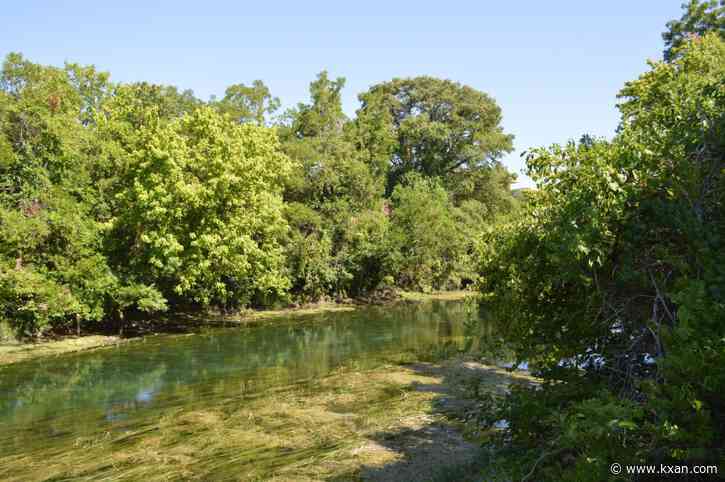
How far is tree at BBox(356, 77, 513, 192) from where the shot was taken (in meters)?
60.6

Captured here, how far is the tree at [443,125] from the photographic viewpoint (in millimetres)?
60562

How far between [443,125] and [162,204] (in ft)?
128

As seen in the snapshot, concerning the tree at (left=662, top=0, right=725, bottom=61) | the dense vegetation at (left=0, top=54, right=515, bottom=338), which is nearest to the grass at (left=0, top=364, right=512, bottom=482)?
the dense vegetation at (left=0, top=54, right=515, bottom=338)

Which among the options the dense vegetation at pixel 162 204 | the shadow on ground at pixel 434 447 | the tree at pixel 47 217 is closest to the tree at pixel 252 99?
the dense vegetation at pixel 162 204

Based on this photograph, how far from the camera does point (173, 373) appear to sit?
1827cm

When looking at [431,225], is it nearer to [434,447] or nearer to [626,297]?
[434,447]

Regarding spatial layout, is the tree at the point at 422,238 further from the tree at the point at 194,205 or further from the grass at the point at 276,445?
the grass at the point at 276,445

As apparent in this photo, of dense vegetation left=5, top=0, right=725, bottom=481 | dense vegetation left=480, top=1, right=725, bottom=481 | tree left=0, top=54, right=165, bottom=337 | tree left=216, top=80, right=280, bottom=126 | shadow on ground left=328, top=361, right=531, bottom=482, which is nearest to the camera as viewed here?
dense vegetation left=480, top=1, right=725, bottom=481

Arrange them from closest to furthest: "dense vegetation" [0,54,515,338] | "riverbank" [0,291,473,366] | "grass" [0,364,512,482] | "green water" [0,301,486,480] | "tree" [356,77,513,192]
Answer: "grass" [0,364,512,482]
"green water" [0,301,486,480]
"riverbank" [0,291,473,366]
"dense vegetation" [0,54,515,338]
"tree" [356,77,513,192]

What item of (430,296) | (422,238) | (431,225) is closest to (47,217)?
(422,238)

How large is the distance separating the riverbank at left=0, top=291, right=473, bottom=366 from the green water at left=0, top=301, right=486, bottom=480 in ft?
3.30

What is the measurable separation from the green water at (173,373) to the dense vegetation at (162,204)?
331 cm

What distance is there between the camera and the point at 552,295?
731cm

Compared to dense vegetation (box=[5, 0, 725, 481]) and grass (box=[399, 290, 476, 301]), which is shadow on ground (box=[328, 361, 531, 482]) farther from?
grass (box=[399, 290, 476, 301])
